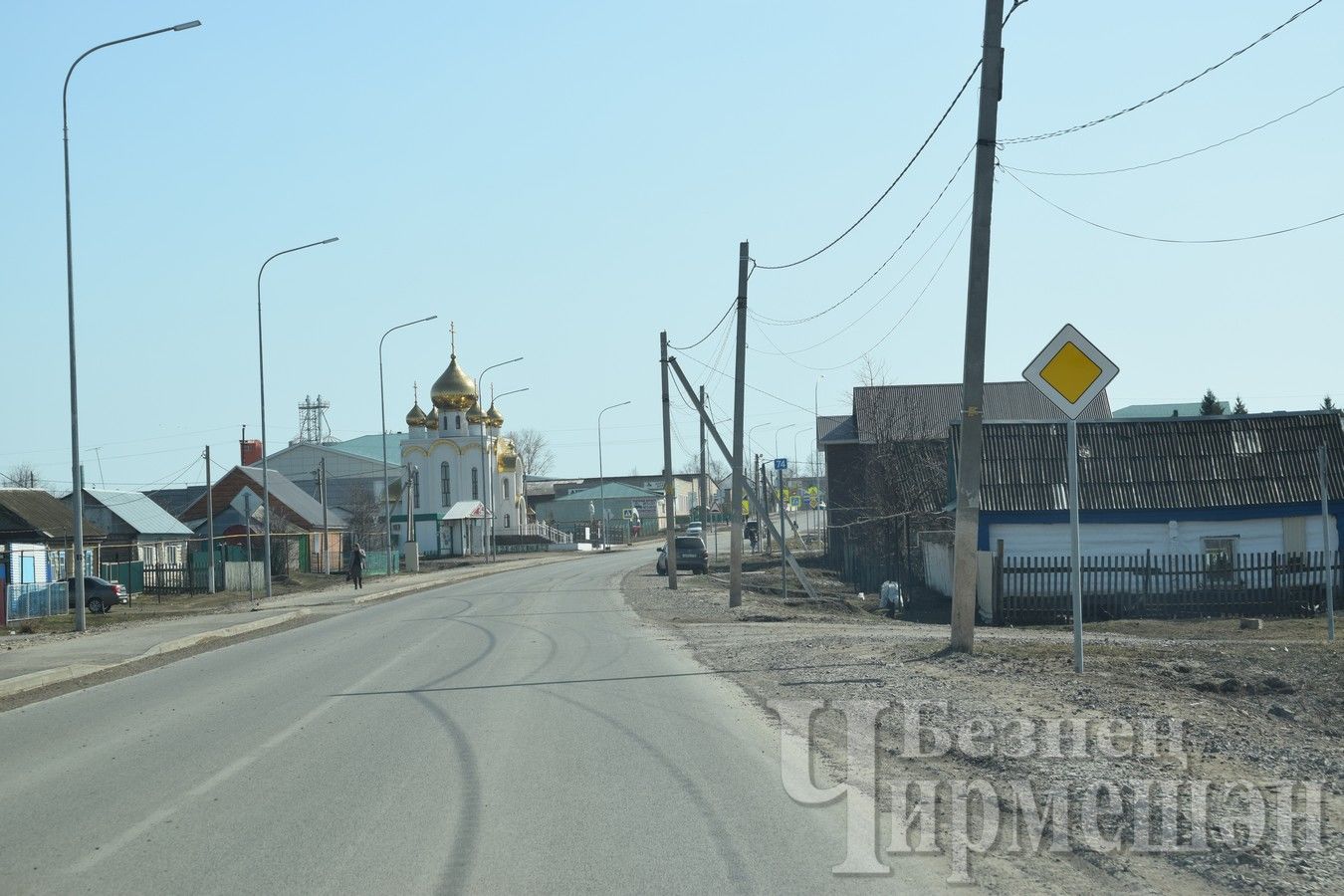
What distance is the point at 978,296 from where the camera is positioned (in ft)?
47.9

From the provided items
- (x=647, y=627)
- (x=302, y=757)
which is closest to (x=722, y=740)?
(x=302, y=757)

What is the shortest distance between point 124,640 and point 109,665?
4.53m

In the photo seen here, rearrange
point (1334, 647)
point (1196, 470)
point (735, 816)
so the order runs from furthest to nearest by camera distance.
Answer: point (1196, 470), point (1334, 647), point (735, 816)

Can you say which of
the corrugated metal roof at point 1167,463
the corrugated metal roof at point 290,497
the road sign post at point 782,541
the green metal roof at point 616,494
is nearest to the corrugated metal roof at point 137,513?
the corrugated metal roof at point 290,497

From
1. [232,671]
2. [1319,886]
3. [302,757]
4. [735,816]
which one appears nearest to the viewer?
[1319,886]

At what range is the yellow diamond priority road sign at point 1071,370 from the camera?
12.0m

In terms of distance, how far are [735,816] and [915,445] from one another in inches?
1544

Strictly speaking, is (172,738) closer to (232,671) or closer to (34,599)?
(232,671)

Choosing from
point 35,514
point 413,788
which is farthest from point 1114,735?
point 35,514

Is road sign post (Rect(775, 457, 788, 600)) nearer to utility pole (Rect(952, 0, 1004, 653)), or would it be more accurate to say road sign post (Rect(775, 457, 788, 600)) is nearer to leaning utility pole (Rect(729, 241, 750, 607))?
leaning utility pole (Rect(729, 241, 750, 607))

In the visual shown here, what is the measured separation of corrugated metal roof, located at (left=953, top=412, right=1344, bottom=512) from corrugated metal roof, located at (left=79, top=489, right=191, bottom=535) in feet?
130

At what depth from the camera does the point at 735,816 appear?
714 cm

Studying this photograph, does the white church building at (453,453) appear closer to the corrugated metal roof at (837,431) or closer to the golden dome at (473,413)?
the golden dome at (473,413)

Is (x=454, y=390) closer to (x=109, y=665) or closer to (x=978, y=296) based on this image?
(x=109, y=665)
